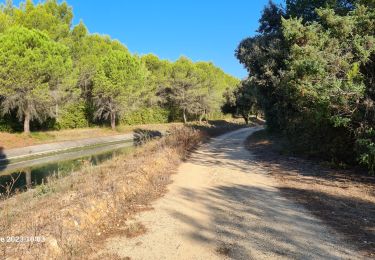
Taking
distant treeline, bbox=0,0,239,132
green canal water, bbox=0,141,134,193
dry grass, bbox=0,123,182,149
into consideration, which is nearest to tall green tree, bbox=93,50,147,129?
distant treeline, bbox=0,0,239,132

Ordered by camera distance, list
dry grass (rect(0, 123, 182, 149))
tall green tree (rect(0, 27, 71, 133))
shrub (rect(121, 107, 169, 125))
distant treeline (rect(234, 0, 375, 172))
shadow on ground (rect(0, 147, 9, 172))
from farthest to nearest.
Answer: shrub (rect(121, 107, 169, 125))
dry grass (rect(0, 123, 182, 149))
tall green tree (rect(0, 27, 71, 133))
shadow on ground (rect(0, 147, 9, 172))
distant treeline (rect(234, 0, 375, 172))

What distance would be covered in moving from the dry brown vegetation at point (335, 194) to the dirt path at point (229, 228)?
355 mm

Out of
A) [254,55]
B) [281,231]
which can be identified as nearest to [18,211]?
[281,231]

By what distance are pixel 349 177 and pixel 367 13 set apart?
7.08m

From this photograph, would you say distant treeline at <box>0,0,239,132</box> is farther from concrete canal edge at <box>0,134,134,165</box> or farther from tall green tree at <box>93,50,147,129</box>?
concrete canal edge at <box>0,134,134,165</box>

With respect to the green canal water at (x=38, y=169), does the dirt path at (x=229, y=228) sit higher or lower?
higher

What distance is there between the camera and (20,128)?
123 ft

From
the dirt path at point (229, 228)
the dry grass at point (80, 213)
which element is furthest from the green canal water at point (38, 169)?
the dirt path at point (229, 228)

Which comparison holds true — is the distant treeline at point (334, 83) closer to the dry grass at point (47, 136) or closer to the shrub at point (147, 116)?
the dry grass at point (47, 136)

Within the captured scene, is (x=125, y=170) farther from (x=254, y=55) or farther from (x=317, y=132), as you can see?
(x=254, y=55)

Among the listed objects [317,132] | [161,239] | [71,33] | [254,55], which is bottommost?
[161,239]

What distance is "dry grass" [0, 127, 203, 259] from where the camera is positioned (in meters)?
6.10

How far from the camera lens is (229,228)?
772cm

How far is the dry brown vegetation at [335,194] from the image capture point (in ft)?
24.3
